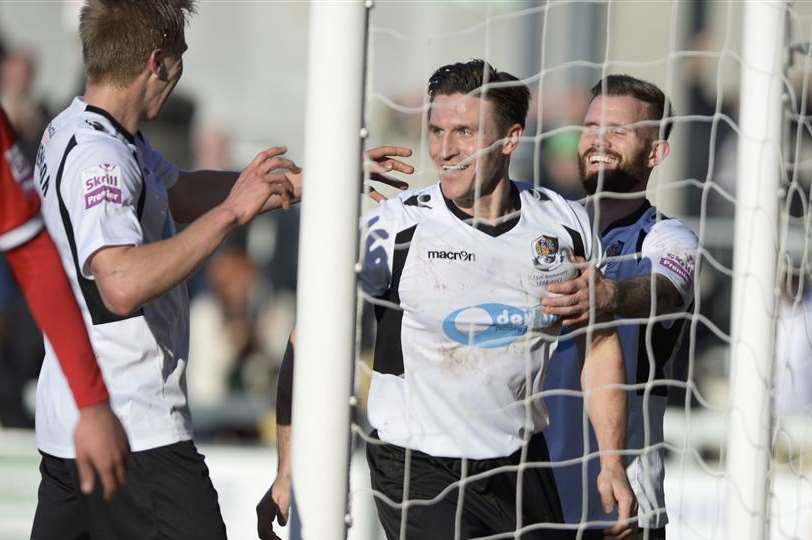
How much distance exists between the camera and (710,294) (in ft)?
24.8

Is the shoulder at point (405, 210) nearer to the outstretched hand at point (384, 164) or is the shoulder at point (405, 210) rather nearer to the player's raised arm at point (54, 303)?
the outstretched hand at point (384, 164)

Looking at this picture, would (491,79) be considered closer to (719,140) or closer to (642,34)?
(719,140)

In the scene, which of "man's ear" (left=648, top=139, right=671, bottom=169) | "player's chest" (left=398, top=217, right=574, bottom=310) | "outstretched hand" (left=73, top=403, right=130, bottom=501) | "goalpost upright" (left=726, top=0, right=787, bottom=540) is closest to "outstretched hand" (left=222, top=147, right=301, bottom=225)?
"player's chest" (left=398, top=217, right=574, bottom=310)

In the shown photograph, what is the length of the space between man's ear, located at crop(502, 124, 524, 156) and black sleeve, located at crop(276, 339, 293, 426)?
33.1 inches

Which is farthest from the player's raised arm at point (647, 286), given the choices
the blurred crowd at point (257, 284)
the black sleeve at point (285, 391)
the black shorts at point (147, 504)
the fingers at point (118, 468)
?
the blurred crowd at point (257, 284)

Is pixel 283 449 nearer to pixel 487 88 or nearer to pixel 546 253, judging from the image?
pixel 546 253

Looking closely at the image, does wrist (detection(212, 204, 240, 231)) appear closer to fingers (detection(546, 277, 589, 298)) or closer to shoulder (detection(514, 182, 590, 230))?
fingers (detection(546, 277, 589, 298))

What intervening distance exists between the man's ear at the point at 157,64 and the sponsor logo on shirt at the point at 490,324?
3.26ft

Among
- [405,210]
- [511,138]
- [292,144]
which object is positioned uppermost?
[292,144]

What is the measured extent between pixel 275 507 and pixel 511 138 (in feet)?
4.06

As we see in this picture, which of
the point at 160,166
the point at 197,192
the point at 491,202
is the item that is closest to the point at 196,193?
the point at 197,192

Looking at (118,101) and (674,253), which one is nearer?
(118,101)

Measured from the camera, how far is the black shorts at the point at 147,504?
3223 millimetres

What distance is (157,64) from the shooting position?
10.9 ft
